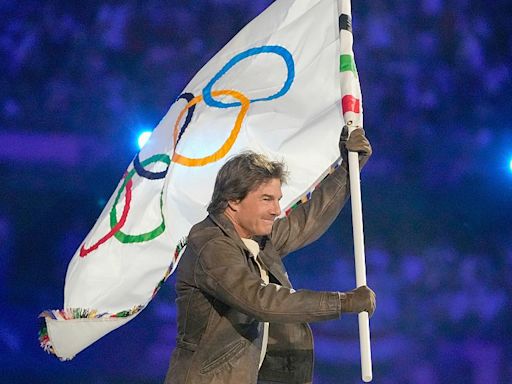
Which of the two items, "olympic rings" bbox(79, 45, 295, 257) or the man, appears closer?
the man

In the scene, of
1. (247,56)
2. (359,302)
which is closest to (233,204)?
(359,302)

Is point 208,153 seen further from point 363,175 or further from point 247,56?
point 363,175

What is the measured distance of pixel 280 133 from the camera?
2277mm

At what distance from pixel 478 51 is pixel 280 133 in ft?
4.36

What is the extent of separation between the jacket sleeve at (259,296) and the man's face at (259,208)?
131 millimetres

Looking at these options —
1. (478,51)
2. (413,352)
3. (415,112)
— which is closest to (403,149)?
(415,112)

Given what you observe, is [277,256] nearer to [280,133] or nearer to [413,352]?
[280,133]

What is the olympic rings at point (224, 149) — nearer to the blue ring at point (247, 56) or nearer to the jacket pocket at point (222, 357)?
the blue ring at point (247, 56)

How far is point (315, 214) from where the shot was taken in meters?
2.17

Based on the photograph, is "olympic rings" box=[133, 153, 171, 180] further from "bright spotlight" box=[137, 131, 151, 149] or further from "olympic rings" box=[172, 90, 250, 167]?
"bright spotlight" box=[137, 131, 151, 149]

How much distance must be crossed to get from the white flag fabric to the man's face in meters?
0.33

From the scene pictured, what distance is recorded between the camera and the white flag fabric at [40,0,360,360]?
7.19 feet

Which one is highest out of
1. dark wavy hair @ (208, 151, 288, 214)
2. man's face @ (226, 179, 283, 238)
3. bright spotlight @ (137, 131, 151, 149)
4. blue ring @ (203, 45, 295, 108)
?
bright spotlight @ (137, 131, 151, 149)

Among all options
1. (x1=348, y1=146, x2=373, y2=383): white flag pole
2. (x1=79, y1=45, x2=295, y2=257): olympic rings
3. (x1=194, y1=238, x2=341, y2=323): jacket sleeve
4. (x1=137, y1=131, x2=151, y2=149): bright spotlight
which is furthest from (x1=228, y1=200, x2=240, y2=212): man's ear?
(x1=137, y1=131, x2=151, y2=149): bright spotlight
